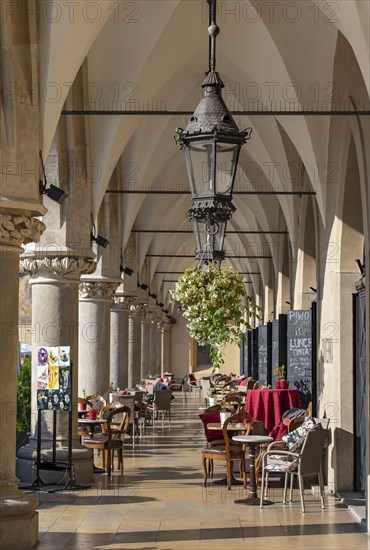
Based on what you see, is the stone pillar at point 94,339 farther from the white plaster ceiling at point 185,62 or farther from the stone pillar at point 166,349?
the stone pillar at point 166,349

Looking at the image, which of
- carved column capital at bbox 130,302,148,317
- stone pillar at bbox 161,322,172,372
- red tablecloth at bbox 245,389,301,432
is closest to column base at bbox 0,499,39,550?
red tablecloth at bbox 245,389,301,432

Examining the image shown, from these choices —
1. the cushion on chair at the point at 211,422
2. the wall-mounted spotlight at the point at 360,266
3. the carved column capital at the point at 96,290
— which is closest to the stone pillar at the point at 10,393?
the wall-mounted spotlight at the point at 360,266

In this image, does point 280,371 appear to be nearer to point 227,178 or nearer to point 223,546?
point 223,546

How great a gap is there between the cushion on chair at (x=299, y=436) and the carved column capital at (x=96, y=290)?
6.50 m

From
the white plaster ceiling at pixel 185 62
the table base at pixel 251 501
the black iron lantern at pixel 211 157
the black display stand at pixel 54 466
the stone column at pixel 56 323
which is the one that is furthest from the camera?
the stone column at pixel 56 323

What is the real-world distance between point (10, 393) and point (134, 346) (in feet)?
56.0

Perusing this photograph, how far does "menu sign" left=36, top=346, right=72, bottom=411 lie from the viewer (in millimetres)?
10312

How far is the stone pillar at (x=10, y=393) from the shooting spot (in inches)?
304

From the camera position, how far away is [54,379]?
1034cm

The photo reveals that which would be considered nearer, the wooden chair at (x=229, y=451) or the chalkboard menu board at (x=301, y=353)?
the wooden chair at (x=229, y=451)

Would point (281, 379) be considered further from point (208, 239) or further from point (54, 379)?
point (208, 239)

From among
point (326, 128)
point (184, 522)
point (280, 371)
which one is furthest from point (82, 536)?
point (280, 371)

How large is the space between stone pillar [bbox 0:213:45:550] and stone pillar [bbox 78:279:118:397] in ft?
24.8

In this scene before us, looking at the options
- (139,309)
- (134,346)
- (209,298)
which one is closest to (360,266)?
(209,298)
